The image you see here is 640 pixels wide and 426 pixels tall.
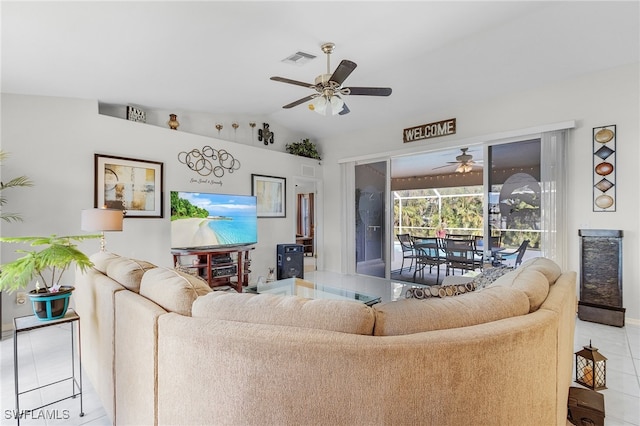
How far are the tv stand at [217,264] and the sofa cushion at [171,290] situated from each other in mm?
2904

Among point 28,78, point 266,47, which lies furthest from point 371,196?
point 28,78

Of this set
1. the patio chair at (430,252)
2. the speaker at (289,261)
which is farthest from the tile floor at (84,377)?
the speaker at (289,261)

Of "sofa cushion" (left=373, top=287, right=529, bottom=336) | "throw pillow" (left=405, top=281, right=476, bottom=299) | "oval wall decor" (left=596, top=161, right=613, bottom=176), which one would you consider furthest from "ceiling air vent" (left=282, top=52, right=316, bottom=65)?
"oval wall decor" (left=596, top=161, right=613, bottom=176)

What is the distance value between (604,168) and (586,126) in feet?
1.75

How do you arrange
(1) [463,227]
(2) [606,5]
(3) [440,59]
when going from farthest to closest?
(1) [463,227] → (3) [440,59] → (2) [606,5]

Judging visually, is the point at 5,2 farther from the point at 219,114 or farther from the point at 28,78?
the point at 219,114

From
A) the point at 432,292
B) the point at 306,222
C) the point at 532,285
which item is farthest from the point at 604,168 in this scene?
the point at 306,222

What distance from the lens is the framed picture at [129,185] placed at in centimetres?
385

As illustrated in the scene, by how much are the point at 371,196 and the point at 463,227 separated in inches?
145

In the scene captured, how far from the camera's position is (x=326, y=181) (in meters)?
6.62

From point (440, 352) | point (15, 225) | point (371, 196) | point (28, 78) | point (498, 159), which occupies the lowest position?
point (440, 352)

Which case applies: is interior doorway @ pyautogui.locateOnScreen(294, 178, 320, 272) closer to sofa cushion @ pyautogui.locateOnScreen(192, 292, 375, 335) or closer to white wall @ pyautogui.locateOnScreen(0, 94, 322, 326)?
white wall @ pyautogui.locateOnScreen(0, 94, 322, 326)

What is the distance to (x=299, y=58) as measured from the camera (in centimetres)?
350

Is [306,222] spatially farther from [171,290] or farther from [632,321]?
[171,290]
